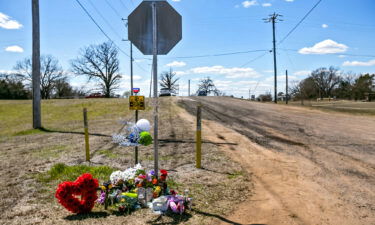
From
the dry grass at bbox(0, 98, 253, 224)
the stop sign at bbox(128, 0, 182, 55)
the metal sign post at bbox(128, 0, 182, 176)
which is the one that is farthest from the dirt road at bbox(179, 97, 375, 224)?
the stop sign at bbox(128, 0, 182, 55)

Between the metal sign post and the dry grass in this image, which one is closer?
the dry grass

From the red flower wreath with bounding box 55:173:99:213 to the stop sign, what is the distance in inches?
86.2

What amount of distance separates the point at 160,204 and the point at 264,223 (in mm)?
1434

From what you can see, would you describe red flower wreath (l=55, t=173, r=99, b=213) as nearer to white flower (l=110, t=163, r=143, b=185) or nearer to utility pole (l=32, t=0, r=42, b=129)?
white flower (l=110, t=163, r=143, b=185)

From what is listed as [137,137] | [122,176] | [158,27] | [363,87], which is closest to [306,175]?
[137,137]

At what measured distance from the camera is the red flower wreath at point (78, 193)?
392 centimetres

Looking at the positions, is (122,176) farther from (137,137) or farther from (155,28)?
(155,28)

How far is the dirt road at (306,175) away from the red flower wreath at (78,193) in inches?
77.1

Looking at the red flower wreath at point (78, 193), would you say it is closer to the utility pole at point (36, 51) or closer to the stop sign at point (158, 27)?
the stop sign at point (158, 27)

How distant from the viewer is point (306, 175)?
5598 millimetres

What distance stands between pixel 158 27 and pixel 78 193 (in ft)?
9.02

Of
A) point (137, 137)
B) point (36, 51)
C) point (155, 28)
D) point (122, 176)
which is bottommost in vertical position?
point (122, 176)

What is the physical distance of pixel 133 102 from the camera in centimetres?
507

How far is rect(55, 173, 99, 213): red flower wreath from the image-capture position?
392 centimetres
